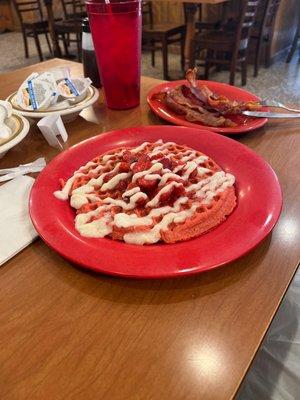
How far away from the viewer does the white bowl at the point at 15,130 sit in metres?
0.66

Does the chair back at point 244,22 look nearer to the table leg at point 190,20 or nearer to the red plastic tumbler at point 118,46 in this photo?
the table leg at point 190,20

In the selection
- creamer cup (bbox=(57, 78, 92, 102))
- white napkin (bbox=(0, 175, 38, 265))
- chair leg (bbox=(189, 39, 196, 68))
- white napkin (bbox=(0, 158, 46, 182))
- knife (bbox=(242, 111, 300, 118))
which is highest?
creamer cup (bbox=(57, 78, 92, 102))

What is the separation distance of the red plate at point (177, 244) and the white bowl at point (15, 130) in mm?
129

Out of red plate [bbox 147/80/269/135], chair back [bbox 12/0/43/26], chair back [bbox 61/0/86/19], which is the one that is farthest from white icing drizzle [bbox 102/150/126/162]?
chair back [bbox 12/0/43/26]

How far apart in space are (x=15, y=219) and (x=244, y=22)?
8.87 ft

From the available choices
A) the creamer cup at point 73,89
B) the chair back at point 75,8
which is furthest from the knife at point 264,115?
the chair back at point 75,8

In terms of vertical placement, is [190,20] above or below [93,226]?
below

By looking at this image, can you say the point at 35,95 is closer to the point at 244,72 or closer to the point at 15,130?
the point at 15,130

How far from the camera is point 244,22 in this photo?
2.60 meters

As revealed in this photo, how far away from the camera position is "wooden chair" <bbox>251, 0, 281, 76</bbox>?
116 inches

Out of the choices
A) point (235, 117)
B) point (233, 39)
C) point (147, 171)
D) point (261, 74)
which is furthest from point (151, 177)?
point (261, 74)

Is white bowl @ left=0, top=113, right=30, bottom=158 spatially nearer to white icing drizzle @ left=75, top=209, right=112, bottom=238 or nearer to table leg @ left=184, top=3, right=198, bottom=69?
white icing drizzle @ left=75, top=209, right=112, bottom=238

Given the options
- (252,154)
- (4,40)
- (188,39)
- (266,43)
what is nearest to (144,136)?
(252,154)

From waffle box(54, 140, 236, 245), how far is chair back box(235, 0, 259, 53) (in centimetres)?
237
